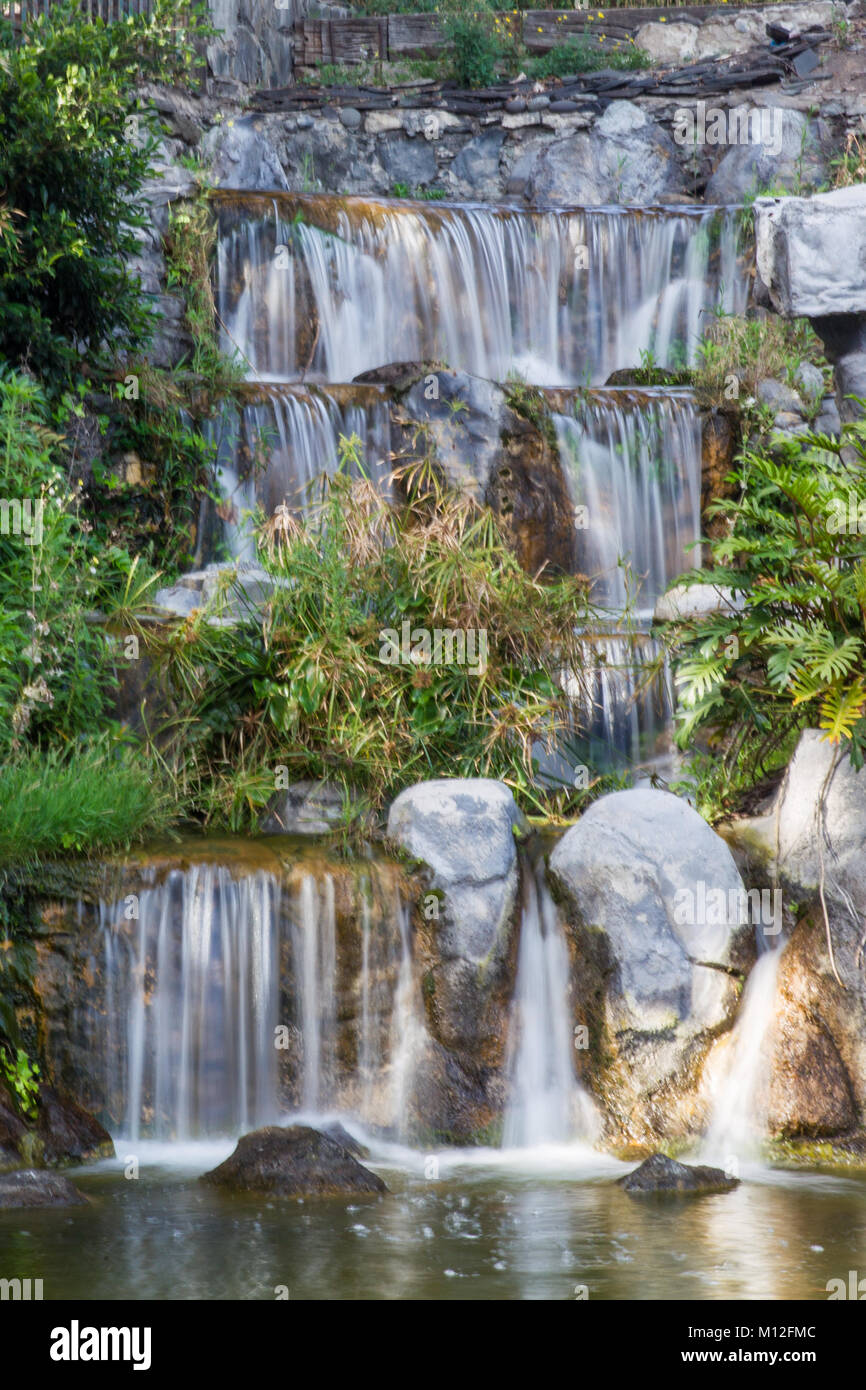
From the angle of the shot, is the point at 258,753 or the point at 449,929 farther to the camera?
the point at 258,753

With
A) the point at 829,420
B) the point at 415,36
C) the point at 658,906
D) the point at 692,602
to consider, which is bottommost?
the point at 658,906

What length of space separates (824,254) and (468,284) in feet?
10.4

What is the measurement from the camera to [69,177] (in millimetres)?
8812

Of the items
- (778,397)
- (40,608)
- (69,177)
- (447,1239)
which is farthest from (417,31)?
(447,1239)

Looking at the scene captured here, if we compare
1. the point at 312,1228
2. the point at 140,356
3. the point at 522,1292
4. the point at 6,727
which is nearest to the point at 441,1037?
the point at 312,1228

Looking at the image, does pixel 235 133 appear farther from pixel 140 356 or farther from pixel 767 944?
pixel 767 944

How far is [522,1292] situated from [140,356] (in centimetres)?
749

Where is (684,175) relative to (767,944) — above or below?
above

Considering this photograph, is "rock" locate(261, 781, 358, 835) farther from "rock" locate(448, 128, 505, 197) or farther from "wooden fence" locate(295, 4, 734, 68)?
"wooden fence" locate(295, 4, 734, 68)

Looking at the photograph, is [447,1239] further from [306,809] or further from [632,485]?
[632,485]

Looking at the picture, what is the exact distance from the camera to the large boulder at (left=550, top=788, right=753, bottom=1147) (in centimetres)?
614

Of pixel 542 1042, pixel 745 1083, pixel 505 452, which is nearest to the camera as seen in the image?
pixel 745 1083

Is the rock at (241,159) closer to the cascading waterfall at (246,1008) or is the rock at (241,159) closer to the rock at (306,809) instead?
the rock at (306,809)

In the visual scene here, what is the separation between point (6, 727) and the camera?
6.79m
